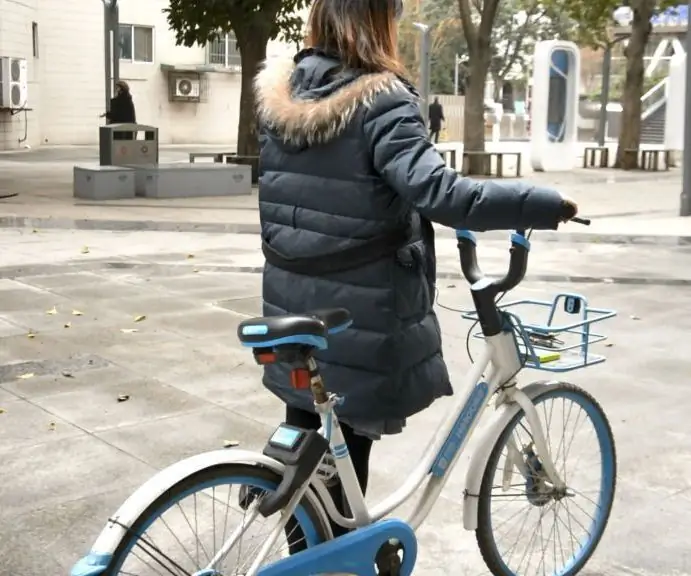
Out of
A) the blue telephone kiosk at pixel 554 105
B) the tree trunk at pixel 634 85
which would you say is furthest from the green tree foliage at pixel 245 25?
the tree trunk at pixel 634 85

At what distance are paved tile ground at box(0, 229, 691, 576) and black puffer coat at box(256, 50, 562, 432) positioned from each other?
43.1 inches

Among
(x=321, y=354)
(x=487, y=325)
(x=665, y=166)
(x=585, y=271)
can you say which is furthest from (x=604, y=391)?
(x=665, y=166)

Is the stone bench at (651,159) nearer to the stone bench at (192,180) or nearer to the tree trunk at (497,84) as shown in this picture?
the stone bench at (192,180)

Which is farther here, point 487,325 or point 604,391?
point 604,391

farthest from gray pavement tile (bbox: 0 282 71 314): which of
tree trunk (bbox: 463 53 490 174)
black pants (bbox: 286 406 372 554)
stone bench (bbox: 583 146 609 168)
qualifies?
stone bench (bbox: 583 146 609 168)

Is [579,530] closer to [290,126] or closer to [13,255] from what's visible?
[290,126]

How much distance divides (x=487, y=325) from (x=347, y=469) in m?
0.63

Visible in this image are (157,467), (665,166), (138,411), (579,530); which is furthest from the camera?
(665,166)

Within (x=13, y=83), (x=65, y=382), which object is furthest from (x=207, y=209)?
(x=13, y=83)

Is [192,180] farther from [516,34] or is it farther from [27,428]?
[516,34]

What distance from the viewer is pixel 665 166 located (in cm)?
2697

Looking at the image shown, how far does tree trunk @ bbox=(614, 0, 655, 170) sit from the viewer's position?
24891 millimetres

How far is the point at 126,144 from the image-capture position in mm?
16906

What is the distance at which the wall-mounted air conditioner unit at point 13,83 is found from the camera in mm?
30156
